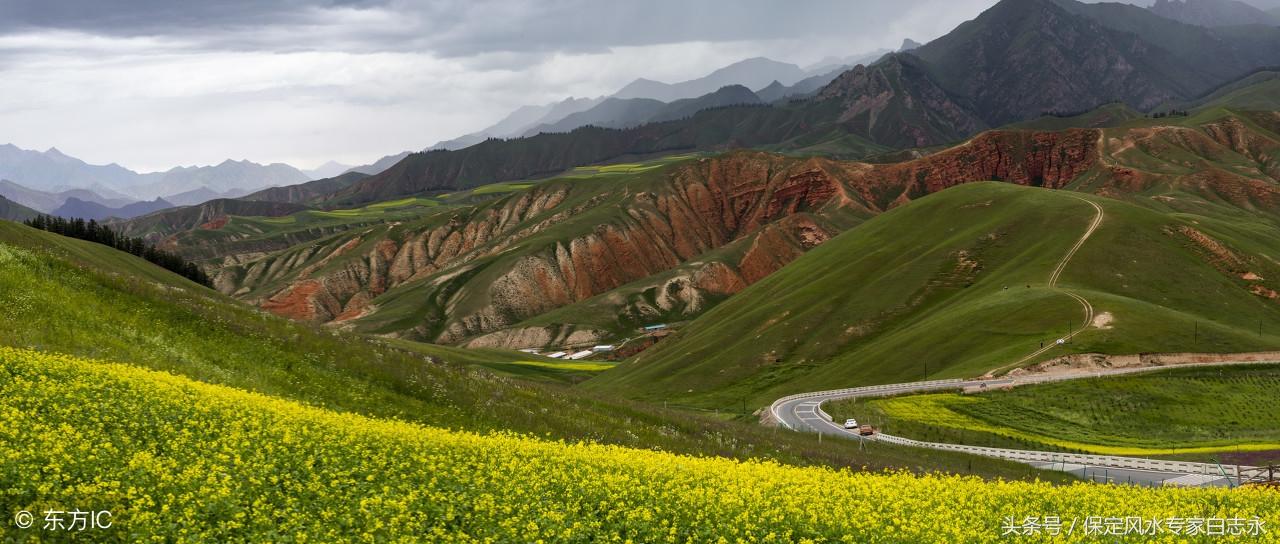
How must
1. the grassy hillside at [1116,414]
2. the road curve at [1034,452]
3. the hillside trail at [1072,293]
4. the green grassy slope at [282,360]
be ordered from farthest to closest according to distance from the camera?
the hillside trail at [1072,293]
the grassy hillside at [1116,414]
the road curve at [1034,452]
the green grassy slope at [282,360]

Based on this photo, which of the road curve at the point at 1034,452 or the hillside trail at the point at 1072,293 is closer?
the road curve at the point at 1034,452

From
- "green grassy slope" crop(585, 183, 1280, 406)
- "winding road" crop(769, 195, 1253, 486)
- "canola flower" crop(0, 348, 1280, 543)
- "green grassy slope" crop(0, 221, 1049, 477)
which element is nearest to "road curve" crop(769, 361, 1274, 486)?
"winding road" crop(769, 195, 1253, 486)

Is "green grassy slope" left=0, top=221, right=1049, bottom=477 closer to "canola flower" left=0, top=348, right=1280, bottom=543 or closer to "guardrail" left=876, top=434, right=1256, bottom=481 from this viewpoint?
"canola flower" left=0, top=348, right=1280, bottom=543

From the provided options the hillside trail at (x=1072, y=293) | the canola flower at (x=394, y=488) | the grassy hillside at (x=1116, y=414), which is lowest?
the grassy hillside at (x=1116, y=414)

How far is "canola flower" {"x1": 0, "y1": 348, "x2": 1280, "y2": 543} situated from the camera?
43.0ft

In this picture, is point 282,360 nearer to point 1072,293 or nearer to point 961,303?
point 1072,293

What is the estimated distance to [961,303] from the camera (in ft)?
366

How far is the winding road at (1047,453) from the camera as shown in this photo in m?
48.2

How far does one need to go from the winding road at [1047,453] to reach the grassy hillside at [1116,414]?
2.54 m

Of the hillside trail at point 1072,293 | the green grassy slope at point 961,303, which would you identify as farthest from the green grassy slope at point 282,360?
the green grassy slope at point 961,303

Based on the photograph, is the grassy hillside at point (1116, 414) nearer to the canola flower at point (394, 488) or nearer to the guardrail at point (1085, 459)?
the guardrail at point (1085, 459)

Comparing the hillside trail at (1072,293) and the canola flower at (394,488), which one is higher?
the canola flower at (394,488)

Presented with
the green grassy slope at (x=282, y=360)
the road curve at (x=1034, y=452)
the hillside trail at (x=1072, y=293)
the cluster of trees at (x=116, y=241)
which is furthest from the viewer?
the cluster of trees at (x=116, y=241)

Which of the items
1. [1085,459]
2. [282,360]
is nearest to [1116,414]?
[1085,459]
